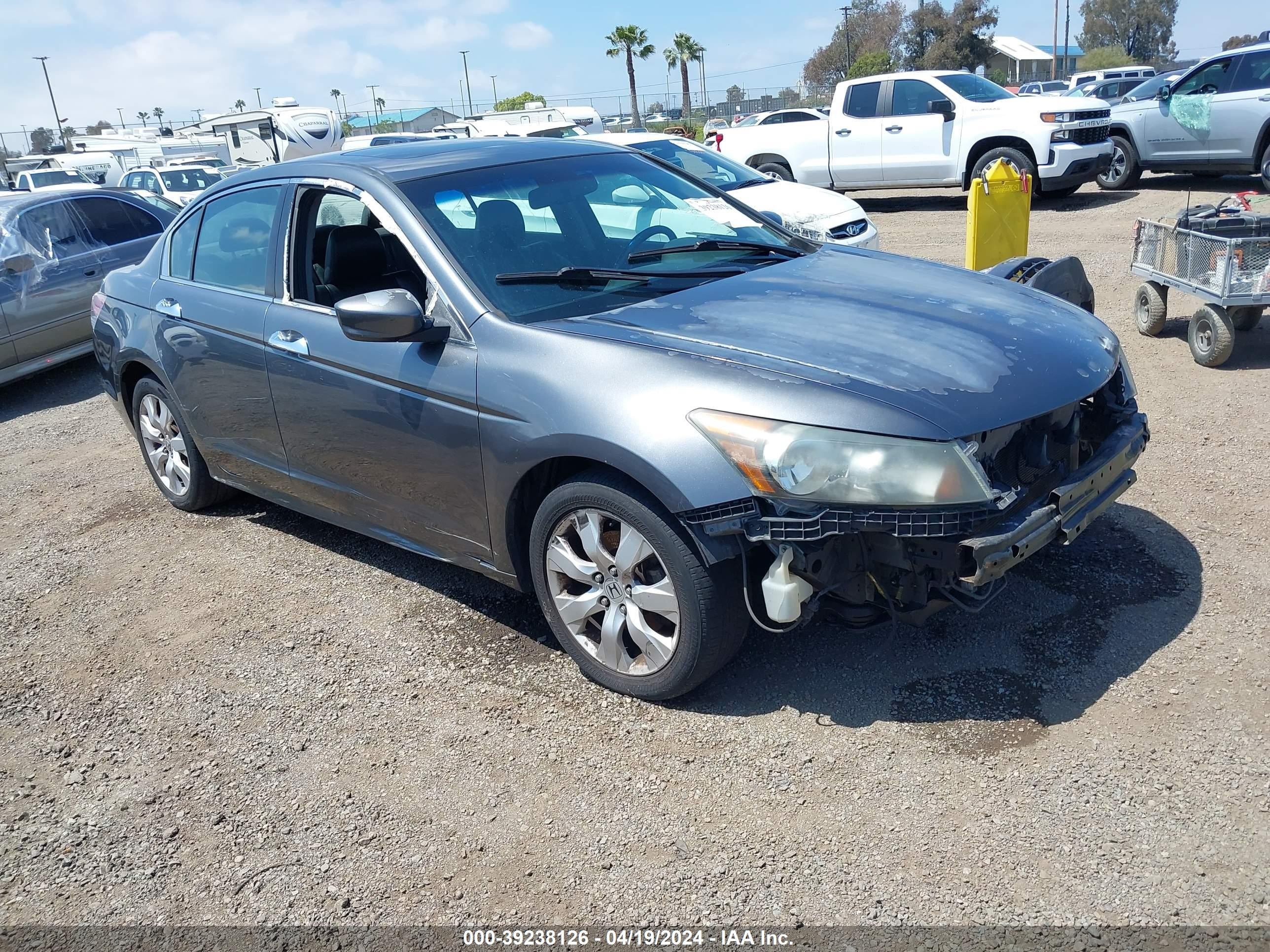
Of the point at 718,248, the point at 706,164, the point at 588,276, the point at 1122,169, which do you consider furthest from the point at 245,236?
the point at 1122,169

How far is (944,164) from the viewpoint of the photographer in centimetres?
1460

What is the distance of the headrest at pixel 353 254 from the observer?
434 centimetres

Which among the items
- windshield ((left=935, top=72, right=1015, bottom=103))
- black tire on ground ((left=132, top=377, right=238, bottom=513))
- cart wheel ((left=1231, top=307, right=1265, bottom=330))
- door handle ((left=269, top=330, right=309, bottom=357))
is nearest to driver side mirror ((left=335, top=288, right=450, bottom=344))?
door handle ((left=269, top=330, right=309, bottom=357))

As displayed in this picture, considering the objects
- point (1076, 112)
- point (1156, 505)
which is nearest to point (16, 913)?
point (1156, 505)

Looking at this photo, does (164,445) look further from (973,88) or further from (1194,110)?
(1194,110)

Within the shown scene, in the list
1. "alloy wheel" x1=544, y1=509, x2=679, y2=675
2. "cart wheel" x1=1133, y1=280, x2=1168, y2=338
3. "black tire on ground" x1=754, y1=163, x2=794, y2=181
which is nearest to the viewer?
"alloy wheel" x1=544, y1=509, x2=679, y2=675

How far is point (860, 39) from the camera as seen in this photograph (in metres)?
66.6

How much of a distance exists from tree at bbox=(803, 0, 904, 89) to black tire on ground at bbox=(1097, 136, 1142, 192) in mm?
50437

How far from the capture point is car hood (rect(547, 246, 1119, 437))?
3018 millimetres

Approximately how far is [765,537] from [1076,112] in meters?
12.9

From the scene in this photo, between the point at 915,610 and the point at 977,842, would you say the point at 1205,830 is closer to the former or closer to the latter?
the point at 977,842

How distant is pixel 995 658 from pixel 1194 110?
504 inches

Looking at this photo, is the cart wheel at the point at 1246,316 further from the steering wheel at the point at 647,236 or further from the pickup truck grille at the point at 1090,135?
the pickup truck grille at the point at 1090,135

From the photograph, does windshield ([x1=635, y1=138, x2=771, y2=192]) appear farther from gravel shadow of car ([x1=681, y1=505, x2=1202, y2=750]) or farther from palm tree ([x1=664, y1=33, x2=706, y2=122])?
palm tree ([x1=664, y1=33, x2=706, y2=122])
